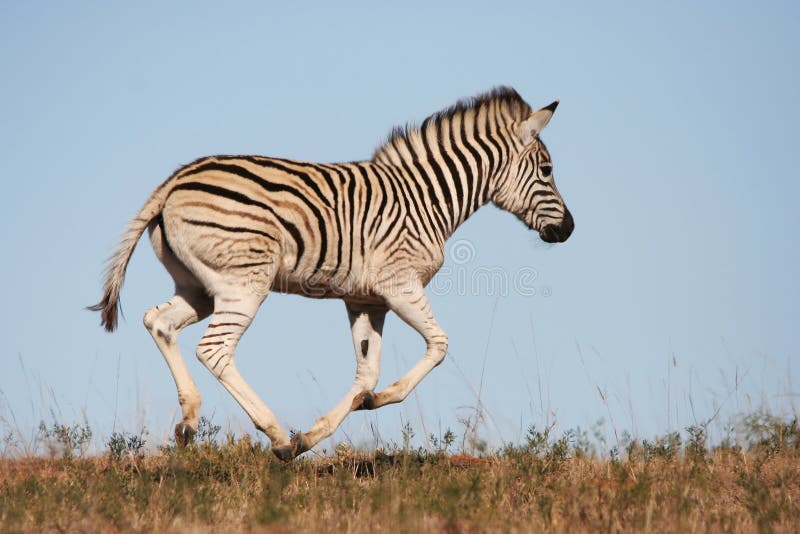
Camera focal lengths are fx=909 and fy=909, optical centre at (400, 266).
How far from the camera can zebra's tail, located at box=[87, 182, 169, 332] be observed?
8062 mm

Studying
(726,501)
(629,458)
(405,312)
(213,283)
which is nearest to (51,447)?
(213,283)

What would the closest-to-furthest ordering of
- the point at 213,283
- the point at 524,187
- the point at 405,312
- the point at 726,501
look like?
the point at 726,501, the point at 213,283, the point at 405,312, the point at 524,187

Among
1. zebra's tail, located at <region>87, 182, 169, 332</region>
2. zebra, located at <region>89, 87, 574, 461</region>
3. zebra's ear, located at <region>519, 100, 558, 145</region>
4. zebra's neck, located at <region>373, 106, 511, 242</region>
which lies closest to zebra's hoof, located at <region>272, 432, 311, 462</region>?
zebra, located at <region>89, 87, 574, 461</region>

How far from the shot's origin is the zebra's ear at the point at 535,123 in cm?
973

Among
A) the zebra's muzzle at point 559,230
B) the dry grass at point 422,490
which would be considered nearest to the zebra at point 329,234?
the zebra's muzzle at point 559,230

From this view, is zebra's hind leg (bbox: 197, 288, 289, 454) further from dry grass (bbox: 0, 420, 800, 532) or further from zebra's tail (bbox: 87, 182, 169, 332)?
zebra's tail (bbox: 87, 182, 169, 332)

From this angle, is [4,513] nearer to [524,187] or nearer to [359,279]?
[359,279]

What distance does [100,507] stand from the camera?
6.12 m

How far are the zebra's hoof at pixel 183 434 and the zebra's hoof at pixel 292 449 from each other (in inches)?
29.4

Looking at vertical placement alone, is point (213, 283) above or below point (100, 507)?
above

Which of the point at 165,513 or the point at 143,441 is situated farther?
the point at 143,441

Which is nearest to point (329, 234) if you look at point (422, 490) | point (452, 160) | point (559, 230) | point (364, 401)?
point (364, 401)

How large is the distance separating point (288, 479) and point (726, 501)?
3.44m

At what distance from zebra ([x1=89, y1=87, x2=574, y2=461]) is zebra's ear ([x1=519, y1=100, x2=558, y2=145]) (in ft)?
0.04
